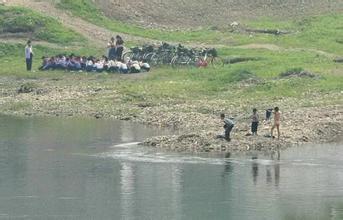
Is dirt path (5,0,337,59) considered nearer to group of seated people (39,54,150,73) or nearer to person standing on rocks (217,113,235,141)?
group of seated people (39,54,150,73)

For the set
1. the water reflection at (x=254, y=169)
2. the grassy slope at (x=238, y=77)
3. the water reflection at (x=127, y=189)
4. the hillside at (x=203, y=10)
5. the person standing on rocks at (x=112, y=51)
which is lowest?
the water reflection at (x=127, y=189)

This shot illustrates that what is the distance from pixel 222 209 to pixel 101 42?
38703 mm

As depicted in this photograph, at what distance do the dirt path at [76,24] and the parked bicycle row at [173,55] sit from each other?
5.86 meters

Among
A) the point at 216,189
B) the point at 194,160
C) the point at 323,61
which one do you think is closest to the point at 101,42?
the point at 323,61

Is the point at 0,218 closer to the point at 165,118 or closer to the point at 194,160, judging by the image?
the point at 194,160

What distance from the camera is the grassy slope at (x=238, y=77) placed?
62.4 metres

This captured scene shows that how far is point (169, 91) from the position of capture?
6406 centimetres

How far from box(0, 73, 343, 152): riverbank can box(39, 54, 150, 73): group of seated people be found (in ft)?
3.10

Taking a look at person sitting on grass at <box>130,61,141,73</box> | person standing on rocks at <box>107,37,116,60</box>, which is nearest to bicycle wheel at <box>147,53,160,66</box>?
person sitting on grass at <box>130,61,141,73</box>

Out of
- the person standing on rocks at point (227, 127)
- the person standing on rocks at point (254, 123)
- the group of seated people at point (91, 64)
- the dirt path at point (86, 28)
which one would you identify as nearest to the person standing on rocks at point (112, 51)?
the group of seated people at point (91, 64)

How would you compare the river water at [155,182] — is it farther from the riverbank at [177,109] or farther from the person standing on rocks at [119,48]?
the person standing on rocks at [119,48]

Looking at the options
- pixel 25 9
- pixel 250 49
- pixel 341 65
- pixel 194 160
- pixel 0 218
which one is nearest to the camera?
pixel 0 218

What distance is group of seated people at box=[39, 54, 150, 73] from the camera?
7031cm

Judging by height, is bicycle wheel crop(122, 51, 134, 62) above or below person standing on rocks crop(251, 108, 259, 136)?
above
